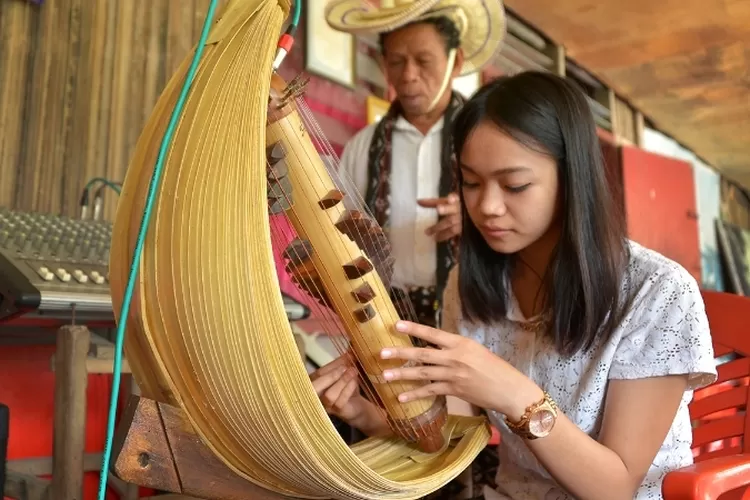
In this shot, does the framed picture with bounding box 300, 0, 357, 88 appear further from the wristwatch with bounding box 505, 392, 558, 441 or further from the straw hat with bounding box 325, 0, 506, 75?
the wristwatch with bounding box 505, 392, 558, 441

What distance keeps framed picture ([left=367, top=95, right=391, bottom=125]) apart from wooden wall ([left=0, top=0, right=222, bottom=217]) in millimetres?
780

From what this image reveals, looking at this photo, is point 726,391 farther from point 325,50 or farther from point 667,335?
point 325,50

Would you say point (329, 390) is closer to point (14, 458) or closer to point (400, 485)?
point (400, 485)

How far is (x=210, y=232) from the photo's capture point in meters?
0.46

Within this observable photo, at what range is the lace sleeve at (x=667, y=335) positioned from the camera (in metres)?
0.79

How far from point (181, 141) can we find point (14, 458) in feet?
3.80

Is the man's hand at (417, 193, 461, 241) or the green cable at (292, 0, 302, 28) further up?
the green cable at (292, 0, 302, 28)

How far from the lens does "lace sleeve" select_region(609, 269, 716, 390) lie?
79 centimetres

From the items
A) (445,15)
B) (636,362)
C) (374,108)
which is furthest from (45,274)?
(374,108)

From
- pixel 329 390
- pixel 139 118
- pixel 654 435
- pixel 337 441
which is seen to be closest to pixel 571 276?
pixel 654 435

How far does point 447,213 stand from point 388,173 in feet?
1.50

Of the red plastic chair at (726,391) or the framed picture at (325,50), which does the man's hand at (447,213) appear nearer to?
the red plastic chair at (726,391)


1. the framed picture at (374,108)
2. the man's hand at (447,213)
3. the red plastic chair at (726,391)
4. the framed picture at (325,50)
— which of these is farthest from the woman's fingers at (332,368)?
the framed picture at (374,108)

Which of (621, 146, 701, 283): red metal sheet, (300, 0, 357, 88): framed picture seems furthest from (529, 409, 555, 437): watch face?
(621, 146, 701, 283): red metal sheet
